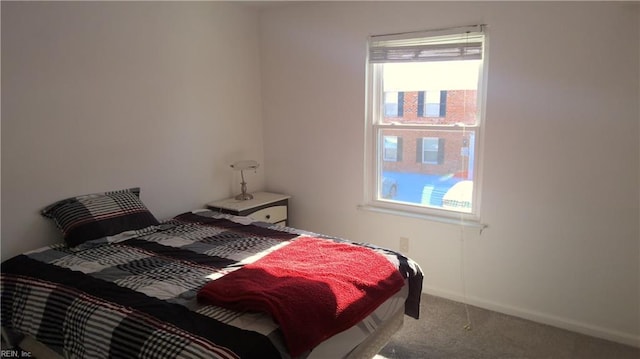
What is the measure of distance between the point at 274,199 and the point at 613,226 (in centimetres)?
241

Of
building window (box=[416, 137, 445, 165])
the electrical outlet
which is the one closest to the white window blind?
building window (box=[416, 137, 445, 165])

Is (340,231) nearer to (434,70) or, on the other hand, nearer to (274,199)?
(274,199)

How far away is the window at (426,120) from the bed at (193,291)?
100 cm

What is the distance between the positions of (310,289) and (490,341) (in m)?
1.43

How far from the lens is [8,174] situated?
239 centimetres

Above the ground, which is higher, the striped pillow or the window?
the window

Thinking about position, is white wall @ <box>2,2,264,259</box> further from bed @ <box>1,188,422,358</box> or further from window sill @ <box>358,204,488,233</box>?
window sill @ <box>358,204,488,233</box>

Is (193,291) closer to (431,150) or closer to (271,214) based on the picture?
(271,214)

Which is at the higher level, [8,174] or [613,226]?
[8,174]

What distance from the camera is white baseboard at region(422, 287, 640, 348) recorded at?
2.64 meters

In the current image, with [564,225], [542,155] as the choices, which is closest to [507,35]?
[542,155]

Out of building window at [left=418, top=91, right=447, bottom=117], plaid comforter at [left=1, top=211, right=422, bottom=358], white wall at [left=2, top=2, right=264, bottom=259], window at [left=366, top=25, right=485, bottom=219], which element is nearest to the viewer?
plaid comforter at [left=1, top=211, right=422, bottom=358]

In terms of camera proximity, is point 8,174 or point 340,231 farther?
point 340,231

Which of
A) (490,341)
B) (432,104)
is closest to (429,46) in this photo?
(432,104)
